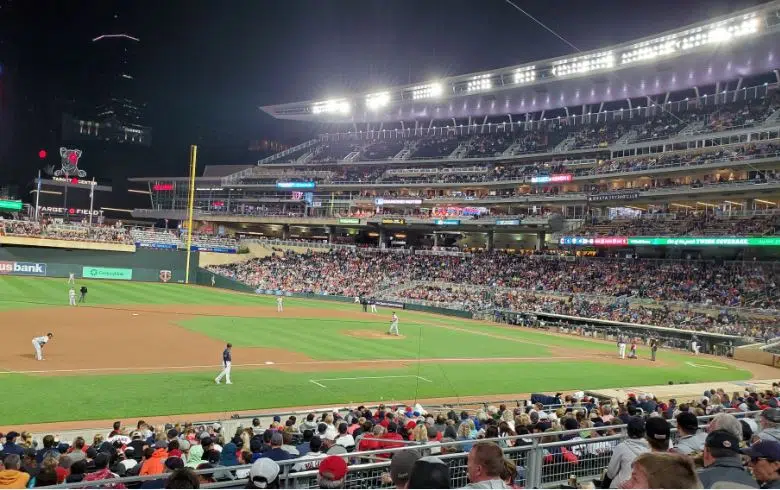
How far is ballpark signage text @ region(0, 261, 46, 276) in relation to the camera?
53.5 metres

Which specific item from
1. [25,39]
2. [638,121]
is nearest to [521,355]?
[638,121]

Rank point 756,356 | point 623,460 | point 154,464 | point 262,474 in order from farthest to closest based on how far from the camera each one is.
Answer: point 756,356 < point 154,464 < point 623,460 < point 262,474

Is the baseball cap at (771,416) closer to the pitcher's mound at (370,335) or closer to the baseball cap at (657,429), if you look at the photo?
the baseball cap at (657,429)

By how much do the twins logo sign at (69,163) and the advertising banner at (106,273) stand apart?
105ft

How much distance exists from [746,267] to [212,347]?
43.6 metres

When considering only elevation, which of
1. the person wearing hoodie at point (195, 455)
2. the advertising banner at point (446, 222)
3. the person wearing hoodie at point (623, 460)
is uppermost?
the advertising banner at point (446, 222)

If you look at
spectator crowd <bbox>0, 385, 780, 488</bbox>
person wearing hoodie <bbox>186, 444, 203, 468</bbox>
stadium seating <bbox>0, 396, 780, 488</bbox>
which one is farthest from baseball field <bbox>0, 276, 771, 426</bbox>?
person wearing hoodie <bbox>186, 444, 203, 468</bbox>

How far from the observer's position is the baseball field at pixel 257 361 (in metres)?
18.2

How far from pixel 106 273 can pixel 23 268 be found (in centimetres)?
760

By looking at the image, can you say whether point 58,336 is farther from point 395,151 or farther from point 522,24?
point 395,151

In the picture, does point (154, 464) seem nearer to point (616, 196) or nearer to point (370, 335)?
point (370, 335)

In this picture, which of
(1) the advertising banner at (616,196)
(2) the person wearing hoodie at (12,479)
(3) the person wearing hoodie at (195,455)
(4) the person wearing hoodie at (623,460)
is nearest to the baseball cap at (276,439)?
(3) the person wearing hoodie at (195,455)

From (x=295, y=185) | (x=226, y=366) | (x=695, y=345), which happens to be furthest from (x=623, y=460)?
(x=295, y=185)

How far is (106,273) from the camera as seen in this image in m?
59.9
